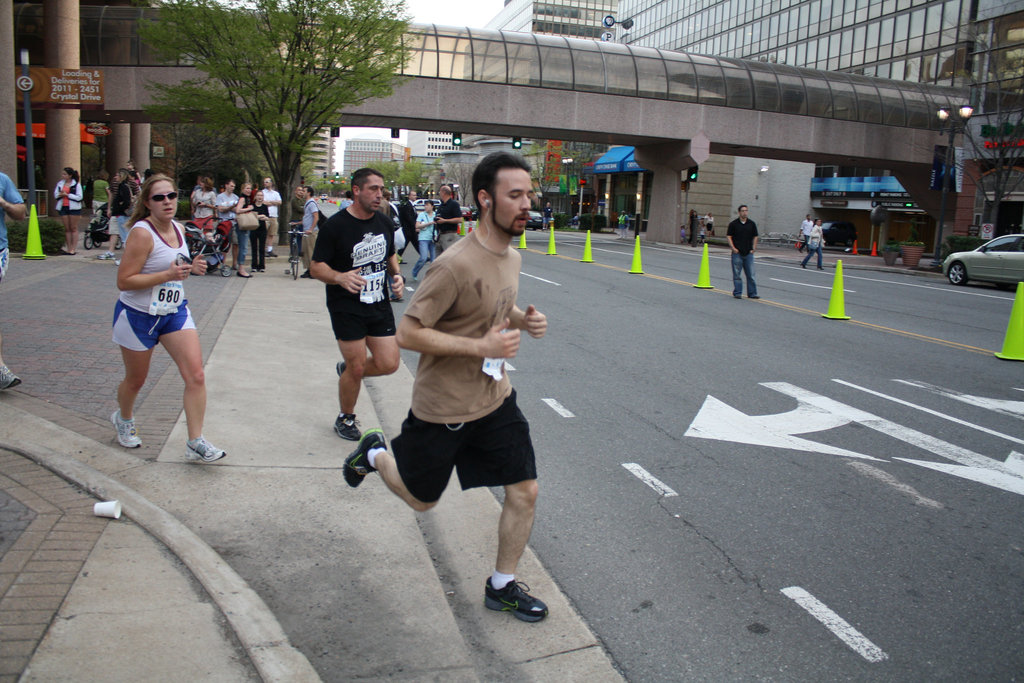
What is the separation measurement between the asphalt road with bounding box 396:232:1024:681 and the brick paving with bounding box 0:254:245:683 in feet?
7.44

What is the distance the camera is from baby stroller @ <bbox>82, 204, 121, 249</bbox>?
1867 cm

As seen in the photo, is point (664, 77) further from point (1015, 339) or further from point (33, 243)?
point (1015, 339)

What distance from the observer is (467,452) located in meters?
3.62

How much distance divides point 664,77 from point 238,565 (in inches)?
1506

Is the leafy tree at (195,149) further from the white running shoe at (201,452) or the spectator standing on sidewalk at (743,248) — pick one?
the white running shoe at (201,452)

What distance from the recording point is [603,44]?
1492 inches

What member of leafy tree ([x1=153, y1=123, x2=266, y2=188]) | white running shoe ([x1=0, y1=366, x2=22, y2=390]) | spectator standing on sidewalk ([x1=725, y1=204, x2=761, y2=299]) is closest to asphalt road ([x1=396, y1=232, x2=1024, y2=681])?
white running shoe ([x1=0, y1=366, x2=22, y2=390])

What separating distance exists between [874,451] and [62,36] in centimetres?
2503

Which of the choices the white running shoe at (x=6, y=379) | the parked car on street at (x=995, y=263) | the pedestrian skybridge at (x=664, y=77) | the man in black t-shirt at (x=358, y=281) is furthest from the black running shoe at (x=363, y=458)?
the pedestrian skybridge at (x=664, y=77)

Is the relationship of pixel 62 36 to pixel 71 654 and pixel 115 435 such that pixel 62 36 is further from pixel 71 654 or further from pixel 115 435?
pixel 71 654

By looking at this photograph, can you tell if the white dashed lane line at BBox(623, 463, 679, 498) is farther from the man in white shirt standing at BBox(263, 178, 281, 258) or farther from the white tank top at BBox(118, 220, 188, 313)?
the man in white shirt standing at BBox(263, 178, 281, 258)

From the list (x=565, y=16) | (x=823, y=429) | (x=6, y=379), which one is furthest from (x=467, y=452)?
(x=565, y=16)

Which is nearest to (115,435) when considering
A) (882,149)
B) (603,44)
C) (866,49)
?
(603,44)

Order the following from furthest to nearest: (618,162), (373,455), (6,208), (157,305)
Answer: (618,162) → (6,208) → (157,305) → (373,455)
